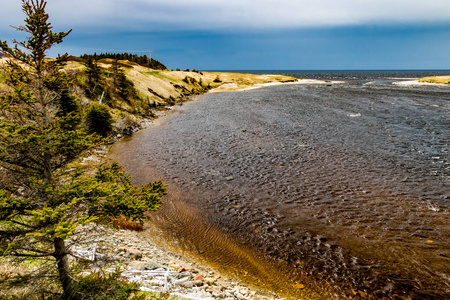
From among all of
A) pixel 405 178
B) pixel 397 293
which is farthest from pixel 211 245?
pixel 405 178

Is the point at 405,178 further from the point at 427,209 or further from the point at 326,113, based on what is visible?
the point at 326,113

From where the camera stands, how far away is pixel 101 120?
32.0 metres

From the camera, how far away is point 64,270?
7027 millimetres

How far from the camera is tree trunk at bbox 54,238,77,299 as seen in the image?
22.4 ft

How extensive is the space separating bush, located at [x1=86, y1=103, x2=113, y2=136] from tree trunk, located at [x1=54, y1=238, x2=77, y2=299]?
26556mm

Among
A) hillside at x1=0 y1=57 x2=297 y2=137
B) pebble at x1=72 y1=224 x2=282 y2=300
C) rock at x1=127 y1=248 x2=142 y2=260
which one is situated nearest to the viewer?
pebble at x1=72 y1=224 x2=282 y2=300

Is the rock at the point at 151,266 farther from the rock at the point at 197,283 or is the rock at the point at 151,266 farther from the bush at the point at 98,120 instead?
the bush at the point at 98,120

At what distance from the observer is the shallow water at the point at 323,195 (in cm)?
1170

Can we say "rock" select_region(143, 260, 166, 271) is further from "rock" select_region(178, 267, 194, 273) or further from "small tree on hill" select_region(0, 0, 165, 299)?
"small tree on hill" select_region(0, 0, 165, 299)

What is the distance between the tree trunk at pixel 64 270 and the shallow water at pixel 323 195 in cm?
687

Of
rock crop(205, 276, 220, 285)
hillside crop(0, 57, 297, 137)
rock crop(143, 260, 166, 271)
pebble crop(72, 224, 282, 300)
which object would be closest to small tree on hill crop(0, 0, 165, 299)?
pebble crop(72, 224, 282, 300)

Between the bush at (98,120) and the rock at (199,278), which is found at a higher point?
the bush at (98,120)

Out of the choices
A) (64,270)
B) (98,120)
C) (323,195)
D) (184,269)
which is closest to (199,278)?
(184,269)

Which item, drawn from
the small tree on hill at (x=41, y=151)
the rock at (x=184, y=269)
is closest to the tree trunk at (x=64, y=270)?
the small tree on hill at (x=41, y=151)
